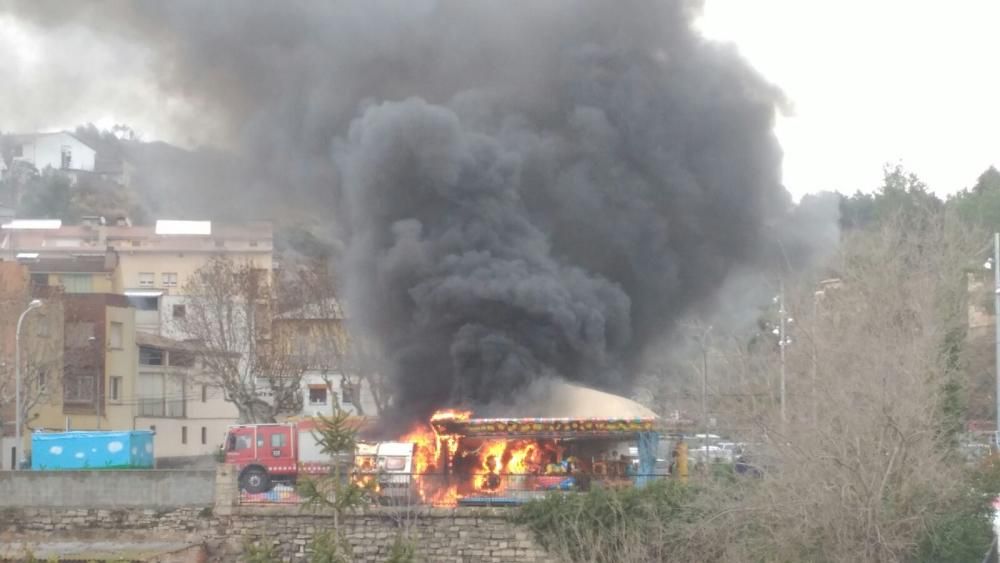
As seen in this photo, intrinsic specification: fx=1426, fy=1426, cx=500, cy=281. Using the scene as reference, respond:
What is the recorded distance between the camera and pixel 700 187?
127 feet

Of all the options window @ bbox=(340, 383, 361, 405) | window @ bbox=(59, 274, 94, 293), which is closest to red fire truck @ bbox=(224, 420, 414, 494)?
window @ bbox=(340, 383, 361, 405)

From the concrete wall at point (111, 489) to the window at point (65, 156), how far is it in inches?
3768

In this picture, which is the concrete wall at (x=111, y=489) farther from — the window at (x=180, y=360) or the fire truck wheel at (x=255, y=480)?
the window at (x=180, y=360)

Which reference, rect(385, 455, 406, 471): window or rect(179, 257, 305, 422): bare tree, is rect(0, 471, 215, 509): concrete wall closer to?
rect(385, 455, 406, 471): window

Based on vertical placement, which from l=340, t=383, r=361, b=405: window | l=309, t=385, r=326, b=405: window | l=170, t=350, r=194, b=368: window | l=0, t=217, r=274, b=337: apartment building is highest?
l=0, t=217, r=274, b=337: apartment building

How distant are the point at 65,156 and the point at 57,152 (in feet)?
7.06

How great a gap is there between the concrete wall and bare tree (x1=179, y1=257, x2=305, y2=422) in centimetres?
1890

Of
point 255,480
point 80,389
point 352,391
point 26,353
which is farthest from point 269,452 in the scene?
point 80,389

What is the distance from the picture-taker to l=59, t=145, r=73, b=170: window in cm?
12606

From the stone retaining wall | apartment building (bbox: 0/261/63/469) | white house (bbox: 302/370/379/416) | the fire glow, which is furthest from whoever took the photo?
white house (bbox: 302/370/379/416)

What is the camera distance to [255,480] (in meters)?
40.4

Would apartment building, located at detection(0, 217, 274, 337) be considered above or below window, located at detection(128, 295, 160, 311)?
above

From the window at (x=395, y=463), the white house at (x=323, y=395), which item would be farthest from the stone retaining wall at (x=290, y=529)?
the white house at (x=323, y=395)

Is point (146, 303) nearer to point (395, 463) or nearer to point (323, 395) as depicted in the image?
point (323, 395)
